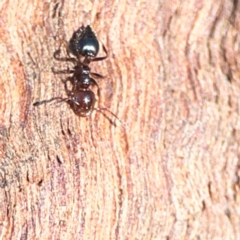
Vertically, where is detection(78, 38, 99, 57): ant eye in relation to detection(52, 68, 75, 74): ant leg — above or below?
above

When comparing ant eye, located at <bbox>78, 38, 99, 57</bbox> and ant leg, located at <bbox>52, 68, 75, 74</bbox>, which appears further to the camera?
ant eye, located at <bbox>78, 38, 99, 57</bbox>

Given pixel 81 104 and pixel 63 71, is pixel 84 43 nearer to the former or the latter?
→ pixel 63 71

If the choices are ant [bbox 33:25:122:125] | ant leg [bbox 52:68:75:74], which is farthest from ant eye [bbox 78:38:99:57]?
ant leg [bbox 52:68:75:74]

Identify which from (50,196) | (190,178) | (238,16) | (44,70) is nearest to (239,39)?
(238,16)

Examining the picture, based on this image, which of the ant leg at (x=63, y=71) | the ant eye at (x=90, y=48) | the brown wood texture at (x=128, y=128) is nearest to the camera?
the brown wood texture at (x=128, y=128)

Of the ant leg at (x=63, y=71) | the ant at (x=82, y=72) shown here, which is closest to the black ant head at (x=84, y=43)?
the ant at (x=82, y=72)

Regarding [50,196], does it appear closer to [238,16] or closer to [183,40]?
[183,40]

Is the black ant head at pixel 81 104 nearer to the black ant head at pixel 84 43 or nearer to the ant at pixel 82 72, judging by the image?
the ant at pixel 82 72

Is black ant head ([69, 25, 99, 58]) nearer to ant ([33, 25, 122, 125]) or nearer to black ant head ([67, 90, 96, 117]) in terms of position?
ant ([33, 25, 122, 125])
